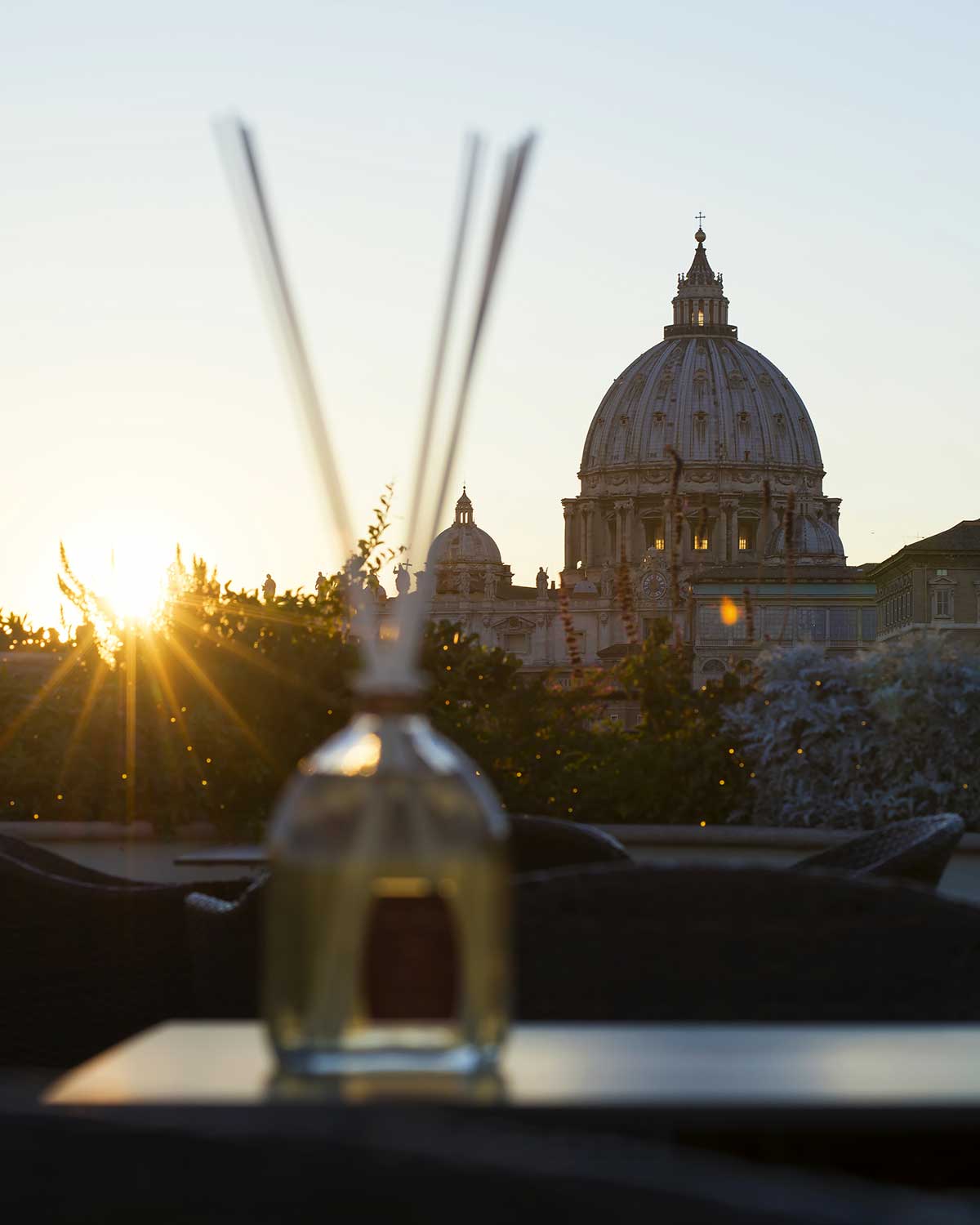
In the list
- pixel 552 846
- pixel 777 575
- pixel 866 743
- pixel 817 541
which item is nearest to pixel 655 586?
pixel 817 541

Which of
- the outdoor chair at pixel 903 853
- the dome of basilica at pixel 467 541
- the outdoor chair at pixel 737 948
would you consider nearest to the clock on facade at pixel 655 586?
the dome of basilica at pixel 467 541

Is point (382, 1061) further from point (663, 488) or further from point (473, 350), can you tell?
point (663, 488)

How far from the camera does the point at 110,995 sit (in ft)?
15.9

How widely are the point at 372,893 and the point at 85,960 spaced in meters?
2.68

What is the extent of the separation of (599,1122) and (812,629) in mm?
104341

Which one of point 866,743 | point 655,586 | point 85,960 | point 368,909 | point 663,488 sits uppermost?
point 663,488

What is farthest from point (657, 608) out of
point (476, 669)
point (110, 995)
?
point (110, 995)

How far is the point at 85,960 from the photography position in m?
4.88

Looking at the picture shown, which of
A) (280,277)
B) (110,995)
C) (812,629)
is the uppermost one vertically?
(812,629)

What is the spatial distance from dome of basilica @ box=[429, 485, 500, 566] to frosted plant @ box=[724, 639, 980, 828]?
440 feet

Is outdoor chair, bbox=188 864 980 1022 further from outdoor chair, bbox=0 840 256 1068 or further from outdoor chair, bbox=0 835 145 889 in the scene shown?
outdoor chair, bbox=0 835 145 889

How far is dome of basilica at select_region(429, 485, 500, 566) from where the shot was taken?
151m

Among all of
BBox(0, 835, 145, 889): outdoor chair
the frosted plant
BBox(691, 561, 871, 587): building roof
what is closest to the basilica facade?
BBox(691, 561, 871, 587): building roof

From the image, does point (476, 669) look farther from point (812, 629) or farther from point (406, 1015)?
point (812, 629)
